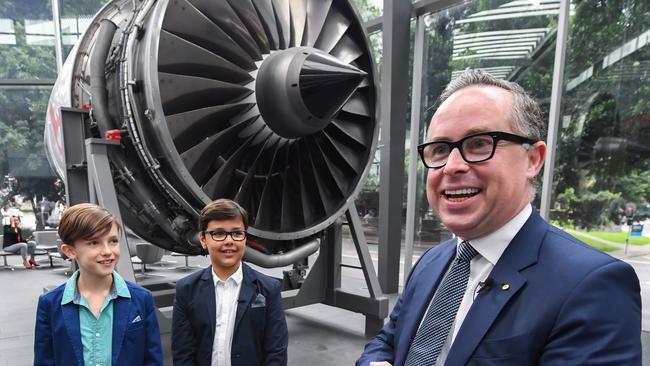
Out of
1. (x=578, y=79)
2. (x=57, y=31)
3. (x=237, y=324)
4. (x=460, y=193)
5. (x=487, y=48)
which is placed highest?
(x=57, y=31)

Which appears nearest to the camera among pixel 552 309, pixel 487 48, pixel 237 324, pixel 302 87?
pixel 552 309

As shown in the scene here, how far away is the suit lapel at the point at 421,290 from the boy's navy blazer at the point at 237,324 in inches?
35.9

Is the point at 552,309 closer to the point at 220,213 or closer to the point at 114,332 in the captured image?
the point at 220,213

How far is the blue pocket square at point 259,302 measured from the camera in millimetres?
1866

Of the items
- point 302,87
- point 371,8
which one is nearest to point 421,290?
point 302,87

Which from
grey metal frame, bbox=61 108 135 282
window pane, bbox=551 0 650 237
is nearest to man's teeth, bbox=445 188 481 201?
grey metal frame, bbox=61 108 135 282

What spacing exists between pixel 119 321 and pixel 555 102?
159 inches

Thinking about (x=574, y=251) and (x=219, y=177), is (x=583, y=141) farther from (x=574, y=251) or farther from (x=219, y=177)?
(x=574, y=251)

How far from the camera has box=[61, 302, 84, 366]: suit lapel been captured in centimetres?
151

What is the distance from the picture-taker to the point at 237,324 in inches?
71.2

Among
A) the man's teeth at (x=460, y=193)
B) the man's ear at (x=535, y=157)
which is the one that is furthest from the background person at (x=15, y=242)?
the man's ear at (x=535, y=157)

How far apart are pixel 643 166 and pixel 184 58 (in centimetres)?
391

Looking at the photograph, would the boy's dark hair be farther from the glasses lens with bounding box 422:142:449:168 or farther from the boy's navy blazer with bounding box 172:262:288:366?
the glasses lens with bounding box 422:142:449:168

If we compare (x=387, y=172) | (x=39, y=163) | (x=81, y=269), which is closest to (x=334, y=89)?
(x=81, y=269)
